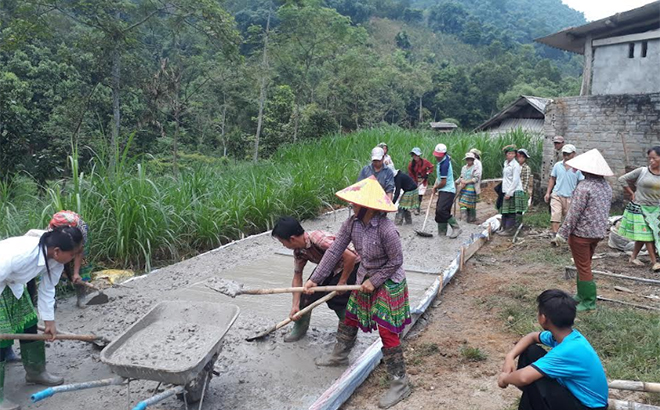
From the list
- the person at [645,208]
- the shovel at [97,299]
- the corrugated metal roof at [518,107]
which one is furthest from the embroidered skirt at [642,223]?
the corrugated metal roof at [518,107]

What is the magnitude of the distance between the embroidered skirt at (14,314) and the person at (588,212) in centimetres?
454

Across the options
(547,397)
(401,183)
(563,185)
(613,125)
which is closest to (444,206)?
(401,183)

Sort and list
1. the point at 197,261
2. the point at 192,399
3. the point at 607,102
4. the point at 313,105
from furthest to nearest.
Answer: the point at 313,105 < the point at 607,102 < the point at 197,261 < the point at 192,399

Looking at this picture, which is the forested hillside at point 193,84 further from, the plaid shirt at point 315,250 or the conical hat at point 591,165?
the conical hat at point 591,165

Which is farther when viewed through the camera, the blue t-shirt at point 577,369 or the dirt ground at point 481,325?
the dirt ground at point 481,325

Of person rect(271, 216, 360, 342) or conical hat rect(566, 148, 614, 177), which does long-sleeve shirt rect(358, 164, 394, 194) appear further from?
person rect(271, 216, 360, 342)

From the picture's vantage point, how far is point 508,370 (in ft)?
8.98

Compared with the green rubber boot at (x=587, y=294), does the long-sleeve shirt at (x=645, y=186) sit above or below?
above

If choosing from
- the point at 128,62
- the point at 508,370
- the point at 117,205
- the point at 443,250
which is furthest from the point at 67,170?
the point at 508,370

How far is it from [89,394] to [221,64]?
18.1m

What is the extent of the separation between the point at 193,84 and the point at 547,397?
21349 mm

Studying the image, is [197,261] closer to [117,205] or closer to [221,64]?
[117,205]

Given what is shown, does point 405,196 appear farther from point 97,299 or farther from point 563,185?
point 97,299

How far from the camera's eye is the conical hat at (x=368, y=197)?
3279 millimetres
